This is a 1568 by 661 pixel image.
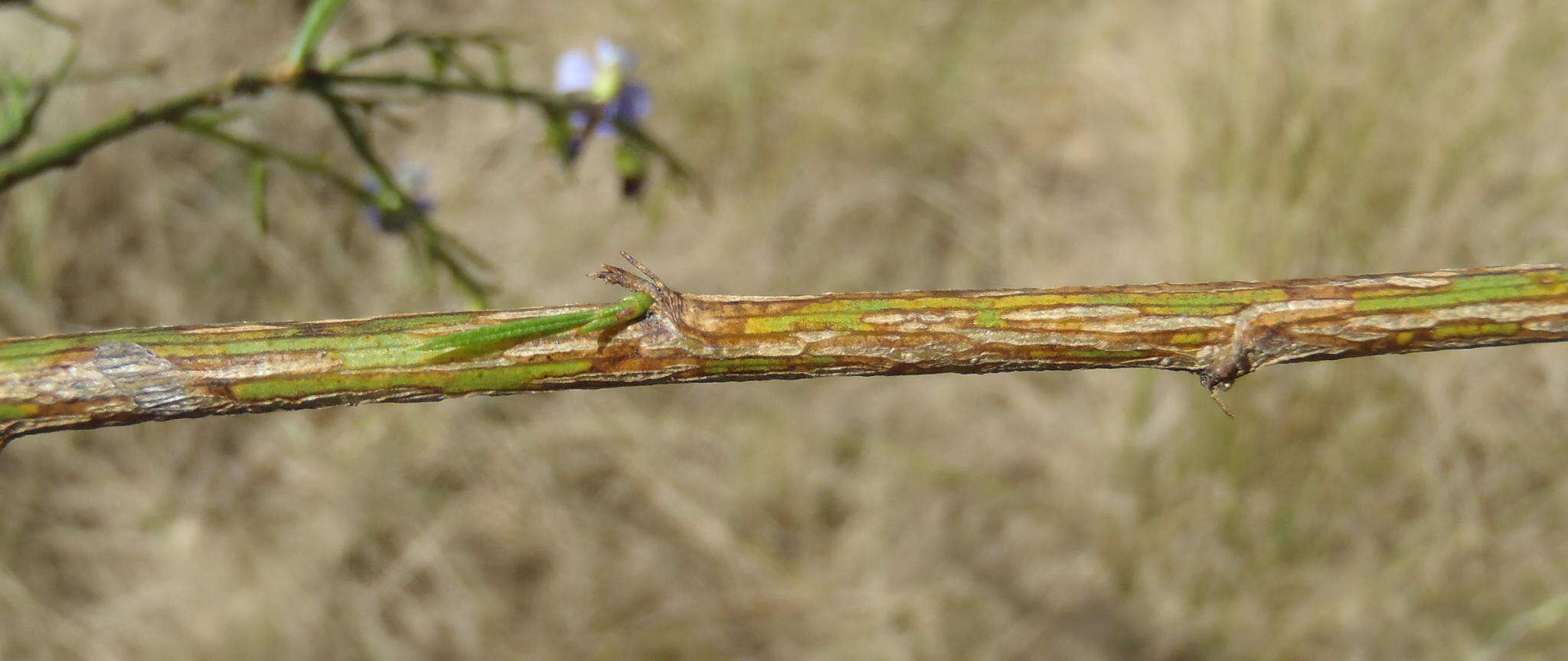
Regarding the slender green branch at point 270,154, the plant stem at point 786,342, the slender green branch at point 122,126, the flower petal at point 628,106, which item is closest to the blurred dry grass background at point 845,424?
the flower petal at point 628,106

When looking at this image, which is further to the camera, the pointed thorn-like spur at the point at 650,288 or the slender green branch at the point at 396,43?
the slender green branch at the point at 396,43

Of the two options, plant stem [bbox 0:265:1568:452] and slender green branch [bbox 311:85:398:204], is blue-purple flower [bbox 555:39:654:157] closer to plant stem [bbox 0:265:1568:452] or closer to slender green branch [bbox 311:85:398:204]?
slender green branch [bbox 311:85:398:204]

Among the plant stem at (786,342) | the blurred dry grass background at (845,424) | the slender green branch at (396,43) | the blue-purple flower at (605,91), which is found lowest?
the plant stem at (786,342)

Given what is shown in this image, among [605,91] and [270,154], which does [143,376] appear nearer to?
[270,154]

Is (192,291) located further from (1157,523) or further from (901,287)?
(1157,523)

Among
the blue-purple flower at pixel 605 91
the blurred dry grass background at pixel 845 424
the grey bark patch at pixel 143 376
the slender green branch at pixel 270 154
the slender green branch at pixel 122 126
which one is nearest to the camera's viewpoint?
the grey bark patch at pixel 143 376

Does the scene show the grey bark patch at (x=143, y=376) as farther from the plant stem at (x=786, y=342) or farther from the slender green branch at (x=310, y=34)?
the slender green branch at (x=310, y=34)
